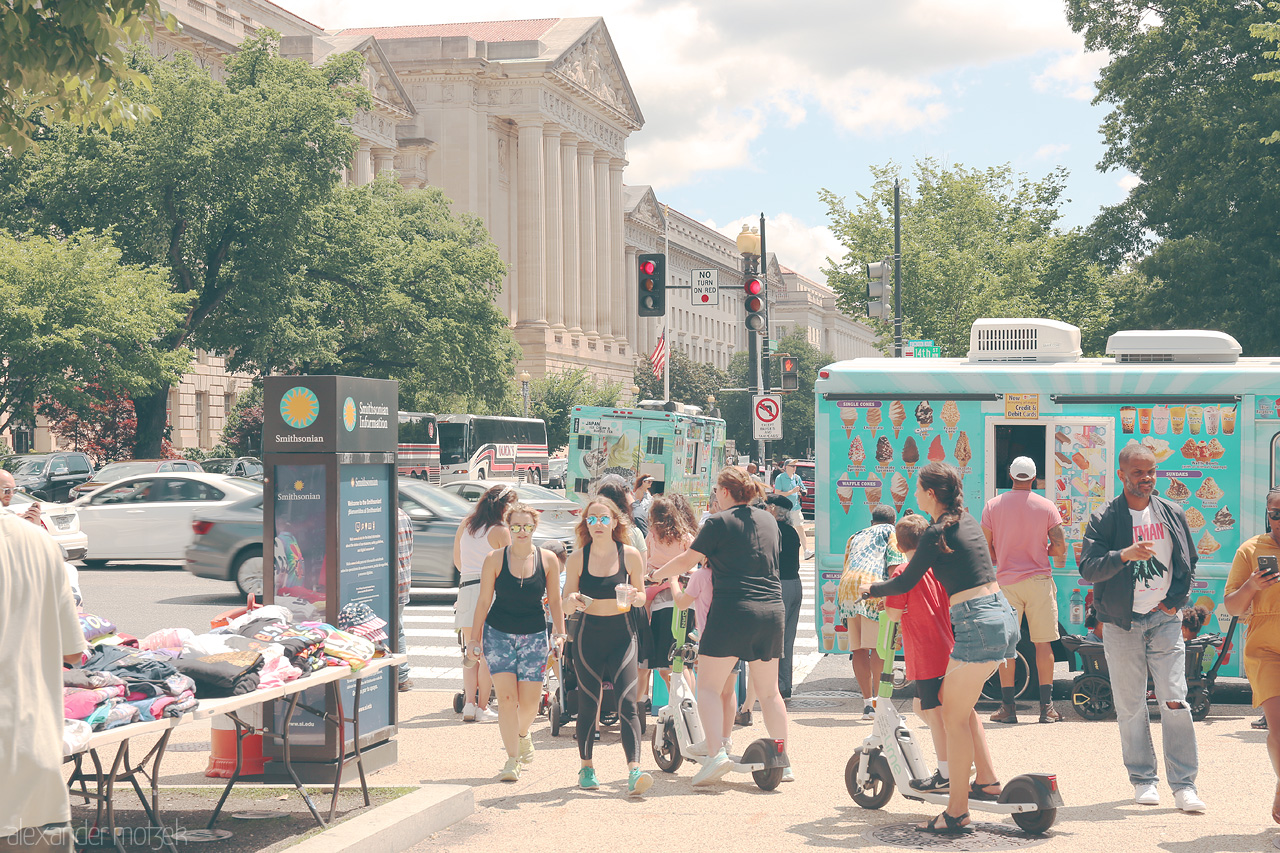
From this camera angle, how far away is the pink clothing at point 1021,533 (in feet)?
32.7

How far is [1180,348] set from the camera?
1109cm

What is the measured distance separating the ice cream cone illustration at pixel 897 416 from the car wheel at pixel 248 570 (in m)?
9.19

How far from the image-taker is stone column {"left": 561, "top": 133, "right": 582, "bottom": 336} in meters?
98.4

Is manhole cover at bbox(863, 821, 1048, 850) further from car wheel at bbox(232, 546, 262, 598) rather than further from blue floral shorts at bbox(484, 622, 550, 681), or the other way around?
car wheel at bbox(232, 546, 262, 598)

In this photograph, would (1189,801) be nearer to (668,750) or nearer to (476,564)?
(668,750)

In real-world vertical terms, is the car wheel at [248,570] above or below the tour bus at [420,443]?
below

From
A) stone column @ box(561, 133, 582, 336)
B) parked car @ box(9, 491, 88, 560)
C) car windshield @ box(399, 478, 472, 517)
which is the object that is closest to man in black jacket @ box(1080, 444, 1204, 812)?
car windshield @ box(399, 478, 472, 517)

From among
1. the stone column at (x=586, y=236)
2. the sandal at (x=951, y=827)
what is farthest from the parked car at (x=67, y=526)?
the stone column at (x=586, y=236)

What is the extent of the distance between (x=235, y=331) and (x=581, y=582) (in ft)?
118

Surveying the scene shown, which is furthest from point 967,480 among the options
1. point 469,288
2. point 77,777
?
point 469,288

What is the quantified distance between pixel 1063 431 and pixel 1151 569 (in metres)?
4.12

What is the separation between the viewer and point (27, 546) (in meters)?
4.52

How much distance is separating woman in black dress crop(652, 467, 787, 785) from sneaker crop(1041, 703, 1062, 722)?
130 inches

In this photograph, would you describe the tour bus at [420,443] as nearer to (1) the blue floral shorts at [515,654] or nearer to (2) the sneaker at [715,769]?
(1) the blue floral shorts at [515,654]
